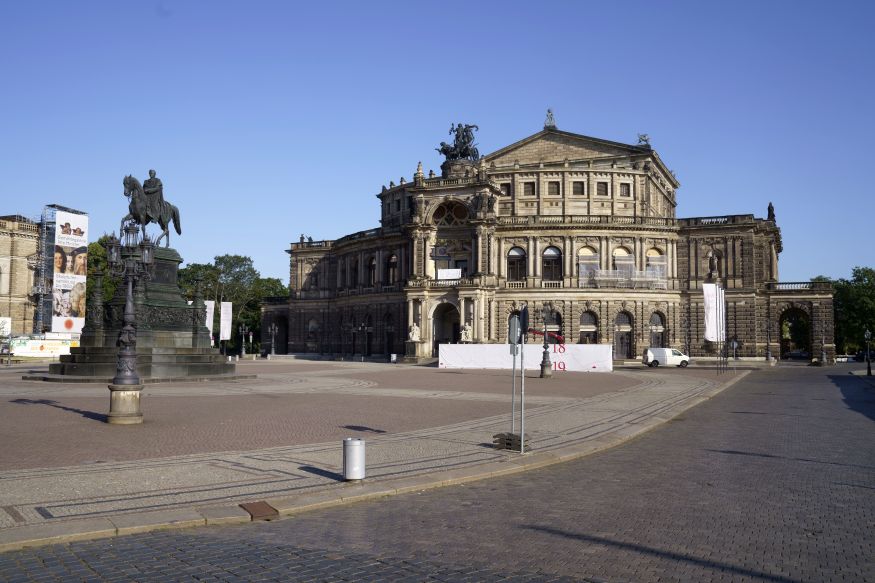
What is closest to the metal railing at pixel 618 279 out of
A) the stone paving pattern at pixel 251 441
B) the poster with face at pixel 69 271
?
the stone paving pattern at pixel 251 441

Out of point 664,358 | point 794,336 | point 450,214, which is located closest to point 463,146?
point 450,214

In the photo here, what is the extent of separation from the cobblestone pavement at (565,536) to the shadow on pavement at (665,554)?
0.06ft

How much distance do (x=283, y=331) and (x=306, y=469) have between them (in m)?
92.2

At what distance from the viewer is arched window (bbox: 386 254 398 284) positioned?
269 ft

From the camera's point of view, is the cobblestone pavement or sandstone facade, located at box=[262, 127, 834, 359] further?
sandstone facade, located at box=[262, 127, 834, 359]

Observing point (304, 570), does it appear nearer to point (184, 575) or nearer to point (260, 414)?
point (184, 575)

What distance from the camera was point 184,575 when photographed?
6891mm

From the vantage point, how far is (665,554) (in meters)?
7.67

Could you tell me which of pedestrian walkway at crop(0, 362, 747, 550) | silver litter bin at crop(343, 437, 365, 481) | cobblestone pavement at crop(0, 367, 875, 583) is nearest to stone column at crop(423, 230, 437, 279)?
pedestrian walkway at crop(0, 362, 747, 550)

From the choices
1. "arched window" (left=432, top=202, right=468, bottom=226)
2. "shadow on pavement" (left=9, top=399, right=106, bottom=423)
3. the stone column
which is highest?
"arched window" (left=432, top=202, right=468, bottom=226)

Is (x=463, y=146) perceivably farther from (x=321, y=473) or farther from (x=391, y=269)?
(x=321, y=473)

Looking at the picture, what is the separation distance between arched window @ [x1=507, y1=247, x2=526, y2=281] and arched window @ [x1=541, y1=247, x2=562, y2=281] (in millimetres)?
2151

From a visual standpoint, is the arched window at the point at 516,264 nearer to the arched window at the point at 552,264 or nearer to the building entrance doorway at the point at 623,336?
the arched window at the point at 552,264

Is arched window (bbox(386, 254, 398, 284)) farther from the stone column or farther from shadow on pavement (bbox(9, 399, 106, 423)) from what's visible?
shadow on pavement (bbox(9, 399, 106, 423))
